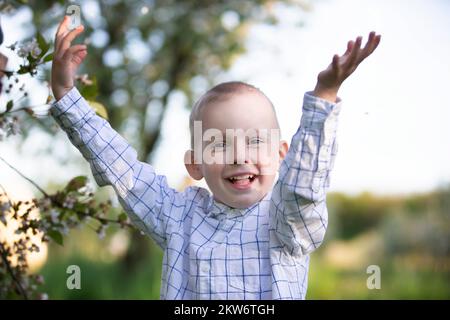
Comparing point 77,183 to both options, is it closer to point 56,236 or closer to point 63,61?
point 56,236

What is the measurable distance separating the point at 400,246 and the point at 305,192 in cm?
697

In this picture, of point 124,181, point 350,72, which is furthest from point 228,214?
point 350,72

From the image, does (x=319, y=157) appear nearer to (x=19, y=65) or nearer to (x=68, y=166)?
(x=19, y=65)

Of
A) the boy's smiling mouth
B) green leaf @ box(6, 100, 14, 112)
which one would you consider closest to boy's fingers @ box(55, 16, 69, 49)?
green leaf @ box(6, 100, 14, 112)

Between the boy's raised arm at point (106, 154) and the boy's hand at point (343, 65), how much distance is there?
56 cm

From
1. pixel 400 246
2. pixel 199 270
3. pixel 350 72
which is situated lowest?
pixel 199 270

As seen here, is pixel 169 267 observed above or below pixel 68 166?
below

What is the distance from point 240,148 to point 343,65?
35cm

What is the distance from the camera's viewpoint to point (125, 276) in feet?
19.5

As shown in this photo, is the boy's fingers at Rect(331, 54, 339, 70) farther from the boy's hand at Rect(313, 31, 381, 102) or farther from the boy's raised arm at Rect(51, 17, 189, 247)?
the boy's raised arm at Rect(51, 17, 189, 247)

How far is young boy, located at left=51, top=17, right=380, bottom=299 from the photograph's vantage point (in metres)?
1.45

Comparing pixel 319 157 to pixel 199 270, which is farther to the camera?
pixel 199 270

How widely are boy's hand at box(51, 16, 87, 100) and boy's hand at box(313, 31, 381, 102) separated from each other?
645mm

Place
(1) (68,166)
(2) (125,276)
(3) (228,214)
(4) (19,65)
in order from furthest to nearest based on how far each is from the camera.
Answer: (2) (125,276) → (1) (68,166) → (4) (19,65) → (3) (228,214)
